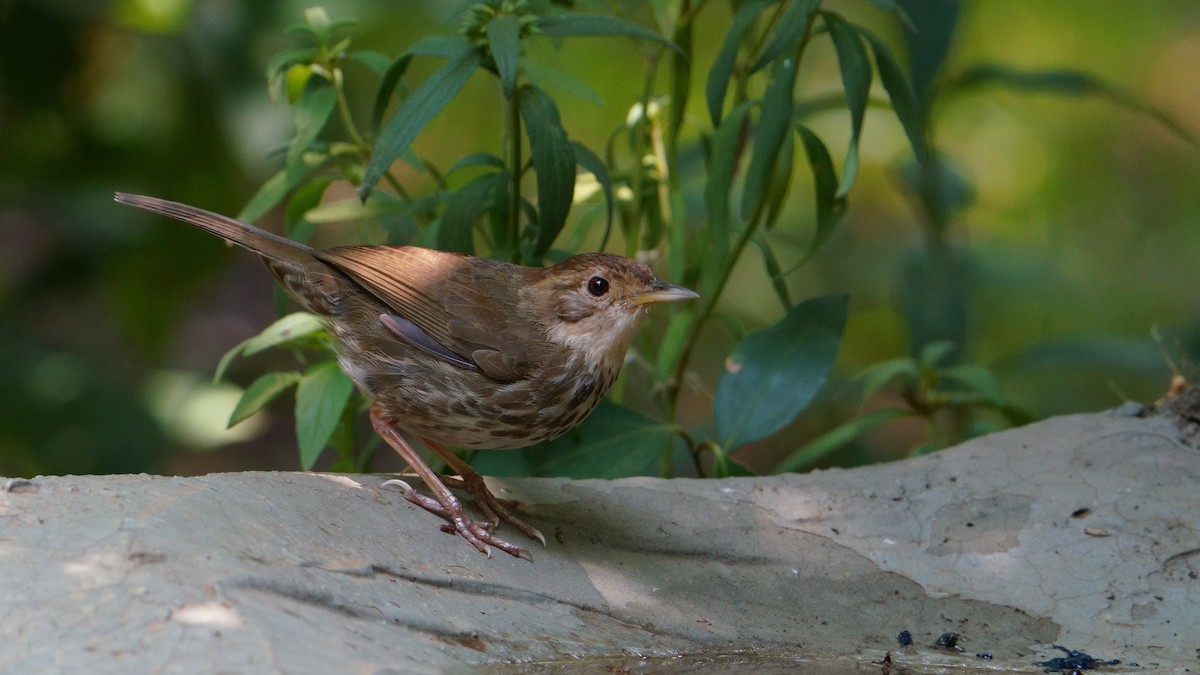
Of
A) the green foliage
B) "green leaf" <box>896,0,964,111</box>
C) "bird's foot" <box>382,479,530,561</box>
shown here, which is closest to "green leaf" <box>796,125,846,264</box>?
the green foliage

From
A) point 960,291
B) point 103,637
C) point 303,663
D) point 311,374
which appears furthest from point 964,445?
point 103,637

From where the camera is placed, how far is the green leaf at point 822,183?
14.7ft

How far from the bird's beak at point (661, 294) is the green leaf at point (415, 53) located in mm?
944

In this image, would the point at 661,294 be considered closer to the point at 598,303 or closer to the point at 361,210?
the point at 598,303

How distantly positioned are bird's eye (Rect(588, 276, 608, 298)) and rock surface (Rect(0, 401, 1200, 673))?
0.66 metres

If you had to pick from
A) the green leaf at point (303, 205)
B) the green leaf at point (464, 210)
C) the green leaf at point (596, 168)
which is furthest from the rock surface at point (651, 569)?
the green leaf at point (303, 205)

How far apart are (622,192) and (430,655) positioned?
275 cm

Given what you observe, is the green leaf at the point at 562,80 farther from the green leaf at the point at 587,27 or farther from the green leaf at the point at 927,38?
the green leaf at the point at 927,38

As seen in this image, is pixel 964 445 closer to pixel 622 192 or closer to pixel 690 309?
pixel 690 309

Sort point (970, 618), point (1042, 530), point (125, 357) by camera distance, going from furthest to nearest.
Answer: point (125, 357), point (1042, 530), point (970, 618)

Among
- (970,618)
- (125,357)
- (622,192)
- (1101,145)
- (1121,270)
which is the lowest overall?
(125,357)

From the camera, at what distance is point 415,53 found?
152 inches

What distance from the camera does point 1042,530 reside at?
3.91 m

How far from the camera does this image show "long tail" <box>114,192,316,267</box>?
3857mm
